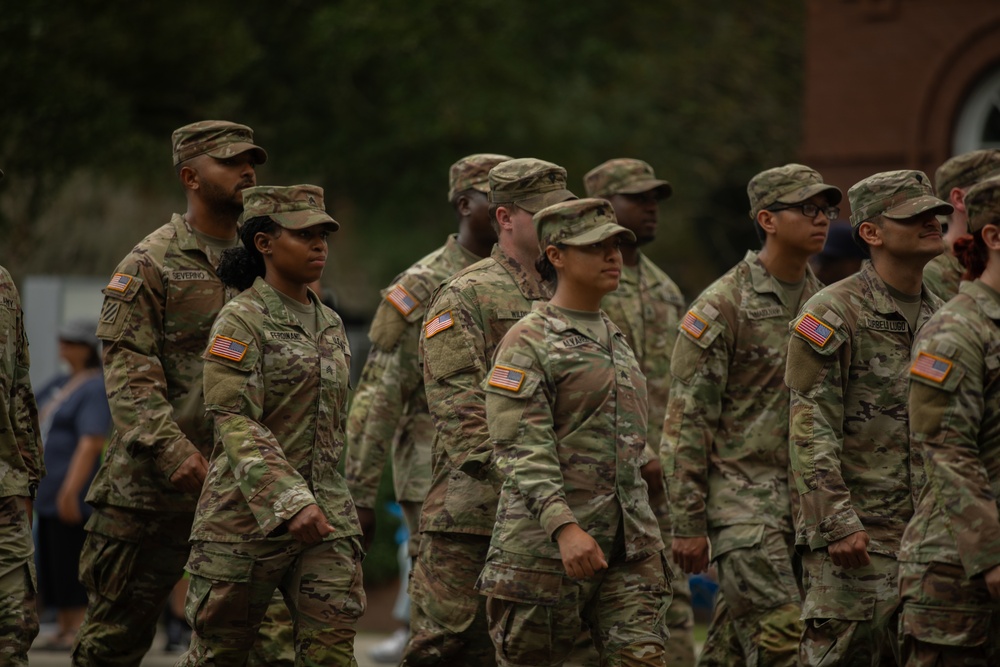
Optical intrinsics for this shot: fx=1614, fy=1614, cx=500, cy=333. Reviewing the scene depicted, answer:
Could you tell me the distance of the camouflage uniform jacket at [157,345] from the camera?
290 inches

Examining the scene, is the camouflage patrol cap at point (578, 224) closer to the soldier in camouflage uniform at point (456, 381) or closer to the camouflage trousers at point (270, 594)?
the soldier in camouflage uniform at point (456, 381)

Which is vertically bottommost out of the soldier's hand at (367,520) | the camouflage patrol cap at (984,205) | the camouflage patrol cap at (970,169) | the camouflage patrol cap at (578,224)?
the soldier's hand at (367,520)

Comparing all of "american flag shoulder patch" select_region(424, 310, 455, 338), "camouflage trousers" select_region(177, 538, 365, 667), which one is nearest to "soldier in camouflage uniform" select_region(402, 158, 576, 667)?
Result: "american flag shoulder patch" select_region(424, 310, 455, 338)

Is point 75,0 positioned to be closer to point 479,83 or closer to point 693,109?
point 479,83

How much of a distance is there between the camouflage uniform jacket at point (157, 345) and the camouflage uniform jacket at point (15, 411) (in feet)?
1.18

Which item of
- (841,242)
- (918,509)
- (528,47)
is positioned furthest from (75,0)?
(918,509)

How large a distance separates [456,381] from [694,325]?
1.28 metres

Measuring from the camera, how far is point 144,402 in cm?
725

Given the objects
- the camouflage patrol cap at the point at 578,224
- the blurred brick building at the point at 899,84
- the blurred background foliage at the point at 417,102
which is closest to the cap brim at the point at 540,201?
the camouflage patrol cap at the point at 578,224

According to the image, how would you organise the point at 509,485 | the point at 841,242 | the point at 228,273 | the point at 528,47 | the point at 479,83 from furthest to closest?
the point at 528,47
the point at 479,83
the point at 841,242
the point at 228,273
the point at 509,485

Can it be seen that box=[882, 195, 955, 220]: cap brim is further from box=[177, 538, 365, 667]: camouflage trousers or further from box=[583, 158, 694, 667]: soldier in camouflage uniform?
box=[177, 538, 365, 667]: camouflage trousers

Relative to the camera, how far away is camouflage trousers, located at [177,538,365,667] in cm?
657

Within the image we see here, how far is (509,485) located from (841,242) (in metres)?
4.09

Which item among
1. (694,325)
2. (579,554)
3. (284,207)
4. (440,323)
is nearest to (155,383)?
(284,207)
